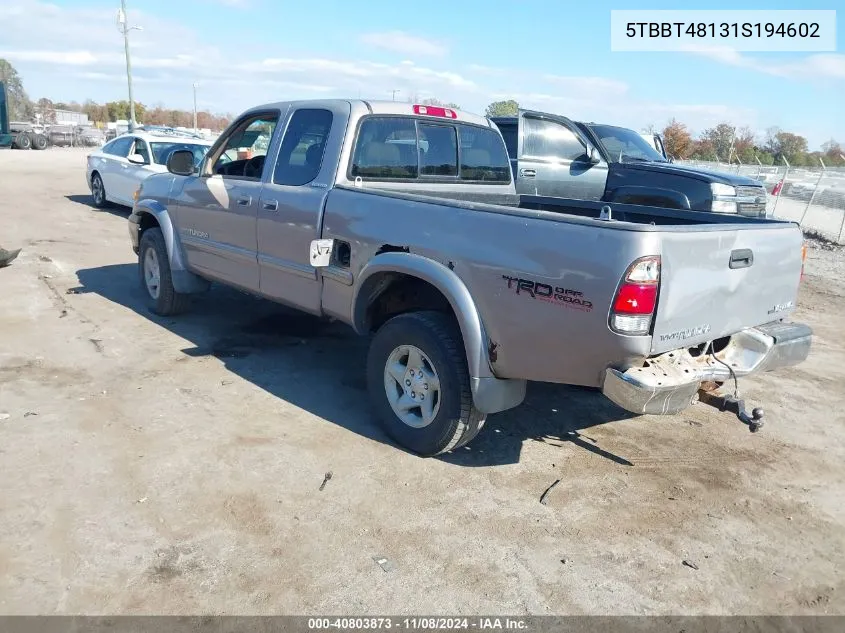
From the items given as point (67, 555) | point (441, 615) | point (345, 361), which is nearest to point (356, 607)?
point (441, 615)

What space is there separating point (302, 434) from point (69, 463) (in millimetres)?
1290

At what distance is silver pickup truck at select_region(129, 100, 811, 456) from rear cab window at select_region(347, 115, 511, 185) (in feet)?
0.04

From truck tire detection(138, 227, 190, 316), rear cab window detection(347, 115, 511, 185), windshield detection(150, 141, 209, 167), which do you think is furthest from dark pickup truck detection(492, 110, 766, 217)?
windshield detection(150, 141, 209, 167)

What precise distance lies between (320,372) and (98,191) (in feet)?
34.4

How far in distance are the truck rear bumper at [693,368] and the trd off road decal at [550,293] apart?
35 centimetres

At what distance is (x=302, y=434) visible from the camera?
4.21 meters

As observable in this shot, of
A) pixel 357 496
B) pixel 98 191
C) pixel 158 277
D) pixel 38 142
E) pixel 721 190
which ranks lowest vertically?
pixel 357 496

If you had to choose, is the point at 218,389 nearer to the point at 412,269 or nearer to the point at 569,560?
the point at 412,269

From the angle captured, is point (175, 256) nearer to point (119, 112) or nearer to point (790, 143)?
point (790, 143)

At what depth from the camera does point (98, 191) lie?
44.7 feet

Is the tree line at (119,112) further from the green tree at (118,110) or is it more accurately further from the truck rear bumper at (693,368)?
the truck rear bumper at (693,368)

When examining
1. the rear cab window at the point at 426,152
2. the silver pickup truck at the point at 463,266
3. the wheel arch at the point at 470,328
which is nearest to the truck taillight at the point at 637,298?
the silver pickup truck at the point at 463,266

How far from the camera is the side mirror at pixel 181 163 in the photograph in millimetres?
5699

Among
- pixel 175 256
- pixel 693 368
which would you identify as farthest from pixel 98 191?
pixel 693 368
